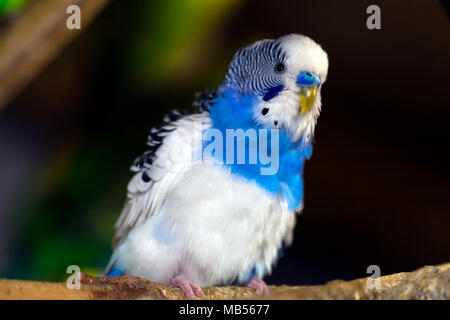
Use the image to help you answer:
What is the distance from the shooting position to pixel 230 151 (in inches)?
59.6

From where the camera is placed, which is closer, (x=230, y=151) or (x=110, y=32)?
(x=230, y=151)

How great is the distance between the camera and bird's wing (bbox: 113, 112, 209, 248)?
157 centimetres

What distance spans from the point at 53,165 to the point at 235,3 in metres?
1.34

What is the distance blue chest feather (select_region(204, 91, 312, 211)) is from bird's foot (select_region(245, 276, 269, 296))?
28 cm

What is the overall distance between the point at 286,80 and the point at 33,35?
1141mm

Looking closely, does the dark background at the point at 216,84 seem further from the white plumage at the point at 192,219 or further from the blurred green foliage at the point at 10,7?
the white plumage at the point at 192,219

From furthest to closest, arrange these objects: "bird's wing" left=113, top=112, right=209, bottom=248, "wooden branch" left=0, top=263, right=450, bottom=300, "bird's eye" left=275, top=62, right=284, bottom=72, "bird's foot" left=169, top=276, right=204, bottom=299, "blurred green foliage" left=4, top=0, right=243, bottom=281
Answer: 1. "blurred green foliage" left=4, top=0, right=243, bottom=281
2. "bird's wing" left=113, top=112, right=209, bottom=248
3. "bird's eye" left=275, top=62, right=284, bottom=72
4. "bird's foot" left=169, top=276, right=204, bottom=299
5. "wooden branch" left=0, top=263, right=450, bottom=300

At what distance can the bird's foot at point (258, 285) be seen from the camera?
1.51m

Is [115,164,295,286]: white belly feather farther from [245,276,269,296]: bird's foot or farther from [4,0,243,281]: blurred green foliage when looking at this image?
[4,0,243,281]: blurred green foliage

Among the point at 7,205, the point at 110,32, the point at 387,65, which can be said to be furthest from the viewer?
the point at 7,205

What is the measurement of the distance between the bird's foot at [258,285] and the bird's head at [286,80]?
0.51 meters

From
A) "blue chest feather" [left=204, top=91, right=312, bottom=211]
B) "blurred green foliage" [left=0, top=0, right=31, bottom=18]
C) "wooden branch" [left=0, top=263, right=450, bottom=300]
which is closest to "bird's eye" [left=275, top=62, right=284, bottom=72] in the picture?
"blue chest feather" [left=204, top=91, right=312, bottom=211]
